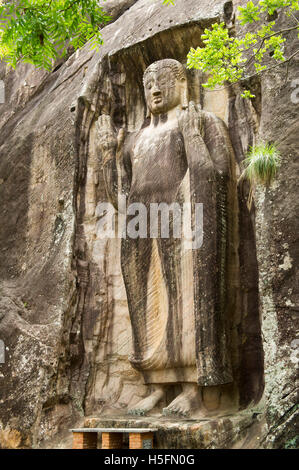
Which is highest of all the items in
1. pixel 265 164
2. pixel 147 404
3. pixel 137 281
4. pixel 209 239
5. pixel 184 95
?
pixel 184 95

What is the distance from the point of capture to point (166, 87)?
8.48 metres

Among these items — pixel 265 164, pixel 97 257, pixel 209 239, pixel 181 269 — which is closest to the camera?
pixel 265 164

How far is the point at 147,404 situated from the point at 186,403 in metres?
0.62

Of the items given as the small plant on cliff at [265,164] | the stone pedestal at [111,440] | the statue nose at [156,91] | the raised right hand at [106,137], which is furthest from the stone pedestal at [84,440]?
the statue nose at [156,91]

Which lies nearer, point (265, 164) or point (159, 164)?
point (265, 164)

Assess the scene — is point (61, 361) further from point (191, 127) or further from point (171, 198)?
point (191, 127)

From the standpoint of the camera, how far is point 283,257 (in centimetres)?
626

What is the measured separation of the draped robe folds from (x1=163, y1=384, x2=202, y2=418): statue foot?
136mm

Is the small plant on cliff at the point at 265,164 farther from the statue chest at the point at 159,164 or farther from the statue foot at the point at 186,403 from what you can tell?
the statue foot at the point at 186,403

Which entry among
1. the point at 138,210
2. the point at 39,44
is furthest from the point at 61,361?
the point at 39,44

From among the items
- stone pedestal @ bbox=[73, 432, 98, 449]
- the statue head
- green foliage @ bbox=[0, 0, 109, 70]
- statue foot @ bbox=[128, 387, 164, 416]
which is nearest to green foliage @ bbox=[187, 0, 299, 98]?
green foliage @ bbox=[0, 0, 109, 70]

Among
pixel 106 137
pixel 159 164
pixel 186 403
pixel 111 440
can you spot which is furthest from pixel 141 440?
pixel 106 137

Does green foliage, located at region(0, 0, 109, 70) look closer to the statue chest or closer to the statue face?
the statue face

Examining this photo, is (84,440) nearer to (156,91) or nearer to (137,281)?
(137,281)
